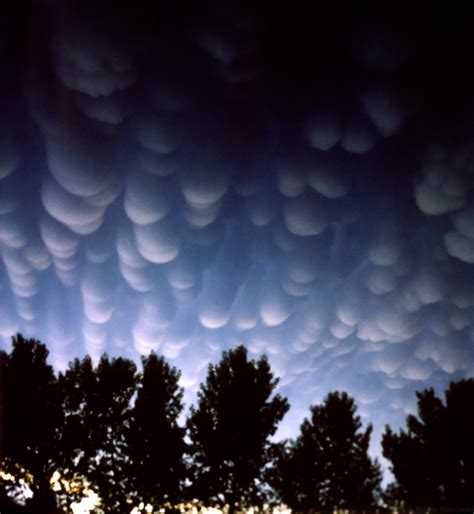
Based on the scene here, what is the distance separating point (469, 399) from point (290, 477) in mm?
13253

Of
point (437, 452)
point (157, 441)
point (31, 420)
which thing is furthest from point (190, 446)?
point (437, 452)

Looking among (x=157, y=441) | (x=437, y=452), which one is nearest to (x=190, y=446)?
(x=157, y=441)

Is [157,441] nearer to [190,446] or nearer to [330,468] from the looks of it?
[190,446]

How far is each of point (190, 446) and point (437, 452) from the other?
16.2 meters

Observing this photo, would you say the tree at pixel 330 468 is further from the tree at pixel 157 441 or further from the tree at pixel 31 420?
the tree at pixel 31 420

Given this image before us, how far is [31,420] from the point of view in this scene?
55.2 ft

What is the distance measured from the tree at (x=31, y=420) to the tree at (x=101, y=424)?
29.0 inches

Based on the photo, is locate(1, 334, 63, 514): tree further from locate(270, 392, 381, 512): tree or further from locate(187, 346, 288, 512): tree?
locate(270, 392, 381, 512): tree

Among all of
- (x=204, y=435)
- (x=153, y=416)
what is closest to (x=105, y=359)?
(x=153, y=416)

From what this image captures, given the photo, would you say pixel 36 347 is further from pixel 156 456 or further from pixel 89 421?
pixel 156 456

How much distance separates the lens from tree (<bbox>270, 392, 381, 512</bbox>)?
19.6m

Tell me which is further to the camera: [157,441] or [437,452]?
[437,452]

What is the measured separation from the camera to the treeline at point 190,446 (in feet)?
54.3

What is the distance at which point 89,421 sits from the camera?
58.6 feet
